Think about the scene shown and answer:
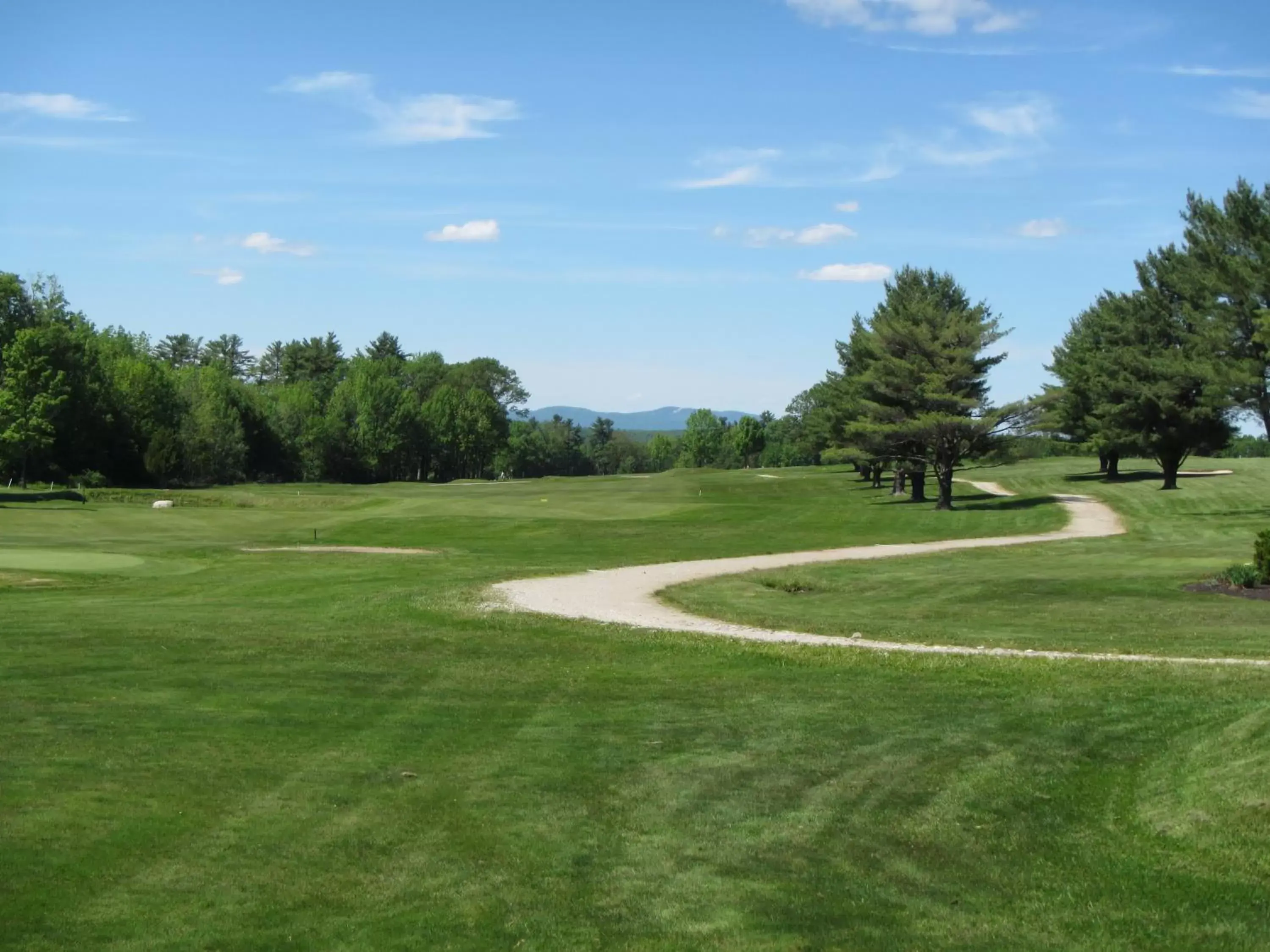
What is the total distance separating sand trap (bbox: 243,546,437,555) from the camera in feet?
124

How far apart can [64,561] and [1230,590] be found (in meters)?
27.9

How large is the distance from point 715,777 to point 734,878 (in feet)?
8.74

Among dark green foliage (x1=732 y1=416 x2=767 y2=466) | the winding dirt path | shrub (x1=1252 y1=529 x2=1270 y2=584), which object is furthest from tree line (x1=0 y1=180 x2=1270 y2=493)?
dark green foliage (x1=732 y1=416 x2=767 y2=466)

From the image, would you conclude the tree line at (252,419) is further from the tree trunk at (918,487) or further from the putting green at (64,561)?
the putting green at (64,561)

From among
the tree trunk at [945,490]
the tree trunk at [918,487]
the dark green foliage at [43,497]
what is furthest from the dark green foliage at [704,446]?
the tree trunk at [945,490]

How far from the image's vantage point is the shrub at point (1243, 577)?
25562mm

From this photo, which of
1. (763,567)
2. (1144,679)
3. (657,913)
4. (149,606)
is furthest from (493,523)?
(657,913)

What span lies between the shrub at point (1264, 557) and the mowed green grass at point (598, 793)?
11.0 meters

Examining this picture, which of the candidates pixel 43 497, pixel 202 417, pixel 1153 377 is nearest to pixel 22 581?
pixel 43 497

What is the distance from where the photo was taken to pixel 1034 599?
25.0m

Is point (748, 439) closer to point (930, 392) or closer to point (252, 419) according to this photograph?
point (252, 419)

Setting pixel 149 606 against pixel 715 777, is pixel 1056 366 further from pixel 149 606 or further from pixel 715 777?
pixel 715 777

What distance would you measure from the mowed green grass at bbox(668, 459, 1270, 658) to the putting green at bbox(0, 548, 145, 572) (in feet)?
49.4

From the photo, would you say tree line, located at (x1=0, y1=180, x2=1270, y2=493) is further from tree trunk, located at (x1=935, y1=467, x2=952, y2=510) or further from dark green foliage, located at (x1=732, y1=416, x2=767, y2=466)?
dark green foliage, located at (x1=732, y1=416, x2=767, y2=466)
